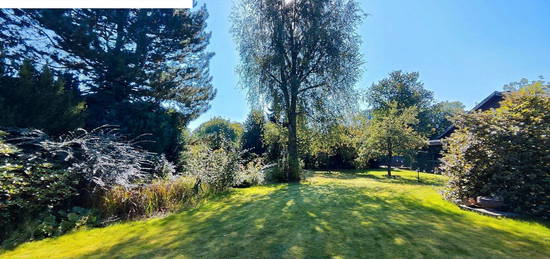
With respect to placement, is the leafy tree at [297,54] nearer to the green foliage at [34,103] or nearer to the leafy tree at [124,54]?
the leafy tree at [124,54]

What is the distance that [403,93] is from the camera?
34.9 metres

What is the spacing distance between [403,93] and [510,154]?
3372cm

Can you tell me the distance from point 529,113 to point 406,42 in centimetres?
859

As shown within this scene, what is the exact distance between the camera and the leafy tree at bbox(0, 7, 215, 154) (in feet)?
30.6

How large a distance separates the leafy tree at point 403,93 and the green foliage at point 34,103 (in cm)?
3534

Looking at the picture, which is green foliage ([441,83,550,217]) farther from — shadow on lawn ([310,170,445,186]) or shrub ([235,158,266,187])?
shrub ([235,158,266,187])

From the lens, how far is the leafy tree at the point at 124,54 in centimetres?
931

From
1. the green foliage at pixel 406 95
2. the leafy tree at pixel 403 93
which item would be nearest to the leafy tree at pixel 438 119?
the green foliage at pixel 406 95

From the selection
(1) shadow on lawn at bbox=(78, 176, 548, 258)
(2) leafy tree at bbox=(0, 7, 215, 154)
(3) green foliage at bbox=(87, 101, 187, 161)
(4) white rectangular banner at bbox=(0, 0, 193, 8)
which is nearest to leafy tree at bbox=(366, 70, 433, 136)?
(2) leafy tree at bbox=(0, 7, 215, 154)

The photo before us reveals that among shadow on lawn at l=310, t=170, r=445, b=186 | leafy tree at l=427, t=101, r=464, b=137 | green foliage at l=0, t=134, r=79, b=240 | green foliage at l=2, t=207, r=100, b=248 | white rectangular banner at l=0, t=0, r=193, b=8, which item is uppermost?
leafy tree at l=427, t=101, r=464, b=137

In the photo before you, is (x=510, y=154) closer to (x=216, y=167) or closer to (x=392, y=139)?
(x=216, y=167)

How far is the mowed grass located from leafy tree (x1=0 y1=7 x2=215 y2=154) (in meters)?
7.67

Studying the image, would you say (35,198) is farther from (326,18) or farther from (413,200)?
(326,18)

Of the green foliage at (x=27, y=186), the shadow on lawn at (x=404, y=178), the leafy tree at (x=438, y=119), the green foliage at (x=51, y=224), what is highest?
the leafy tree at (x=438, y=119)
